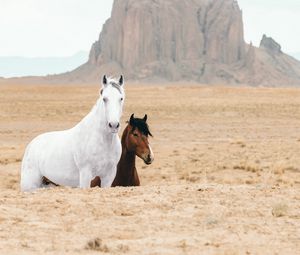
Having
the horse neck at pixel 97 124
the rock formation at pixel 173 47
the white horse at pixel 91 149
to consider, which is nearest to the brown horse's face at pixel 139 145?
the white horse at pixel 91 149

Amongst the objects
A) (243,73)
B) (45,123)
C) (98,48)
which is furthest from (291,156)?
(98,48)

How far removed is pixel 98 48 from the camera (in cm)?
18638

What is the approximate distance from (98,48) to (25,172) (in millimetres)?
176488

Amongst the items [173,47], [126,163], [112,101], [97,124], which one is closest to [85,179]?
[97,124]

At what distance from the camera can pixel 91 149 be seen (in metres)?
10.5

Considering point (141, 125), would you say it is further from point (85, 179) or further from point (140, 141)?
point (85, 179)

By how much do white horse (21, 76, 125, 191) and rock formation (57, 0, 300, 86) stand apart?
158 meters

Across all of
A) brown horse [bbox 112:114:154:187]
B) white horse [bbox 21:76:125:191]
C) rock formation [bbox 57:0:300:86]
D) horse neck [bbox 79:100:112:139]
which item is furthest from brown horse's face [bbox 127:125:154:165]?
rock formation [bbox 57:0:300:86]

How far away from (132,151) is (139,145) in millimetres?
175

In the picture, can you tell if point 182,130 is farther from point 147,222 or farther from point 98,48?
point 98,48

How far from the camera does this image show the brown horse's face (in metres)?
11.8

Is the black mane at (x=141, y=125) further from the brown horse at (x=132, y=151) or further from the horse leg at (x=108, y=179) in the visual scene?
the horse leg at (x=108, y=179)

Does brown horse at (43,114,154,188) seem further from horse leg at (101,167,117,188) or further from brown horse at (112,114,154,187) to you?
horse leg at (101,167,117,188)

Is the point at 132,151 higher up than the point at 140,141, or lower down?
lower down
